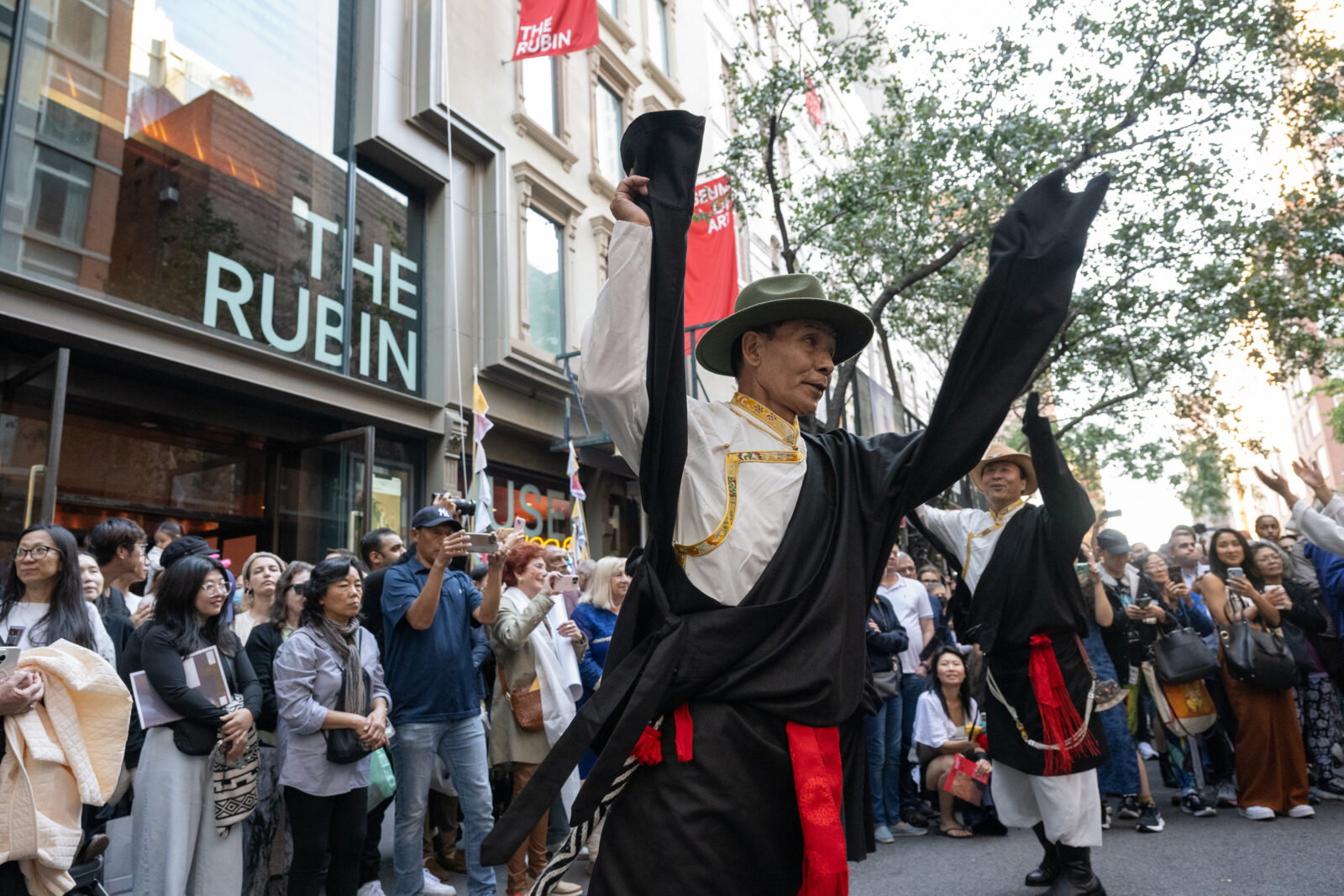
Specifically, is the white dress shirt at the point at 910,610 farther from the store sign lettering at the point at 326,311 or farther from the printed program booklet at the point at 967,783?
the store sign lettering at the point at 326,311

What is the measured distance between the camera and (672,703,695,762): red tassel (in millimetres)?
1946

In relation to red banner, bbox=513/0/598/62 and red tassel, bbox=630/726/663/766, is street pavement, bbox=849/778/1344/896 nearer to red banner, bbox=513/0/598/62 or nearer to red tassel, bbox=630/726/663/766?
red tassel, bbox=630/726/663/766

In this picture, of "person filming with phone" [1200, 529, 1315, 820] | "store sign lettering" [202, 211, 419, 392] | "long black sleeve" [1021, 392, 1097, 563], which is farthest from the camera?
"store sign lettering" [202, 211, 419, 392]

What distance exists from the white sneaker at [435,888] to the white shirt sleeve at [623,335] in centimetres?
448

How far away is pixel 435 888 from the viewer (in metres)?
5.53

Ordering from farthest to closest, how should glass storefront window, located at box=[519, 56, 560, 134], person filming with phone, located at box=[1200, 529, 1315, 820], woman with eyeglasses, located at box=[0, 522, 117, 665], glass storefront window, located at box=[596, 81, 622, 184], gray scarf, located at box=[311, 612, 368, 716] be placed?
glass storefront window, located at box=[596, 81, 622, 184], glass storefront window, located at box=[519, 56, 560, 134], person filming with phone, located at box=[1200, 529, 1315, 820], gray scarf, located at box=[311, 612, 368, 716], woman with eyeglasses, located at box=[0, 522, 117, 665]

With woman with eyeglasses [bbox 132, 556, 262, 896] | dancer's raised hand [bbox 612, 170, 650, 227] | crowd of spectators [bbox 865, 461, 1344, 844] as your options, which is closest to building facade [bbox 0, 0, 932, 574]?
woman with eyeglasses [bbox 132, 556, 262, 896]

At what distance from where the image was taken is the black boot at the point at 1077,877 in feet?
14.8

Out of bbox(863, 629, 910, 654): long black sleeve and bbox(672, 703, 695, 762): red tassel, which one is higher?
bbox(863, 629, 910, 654): long black sleeve

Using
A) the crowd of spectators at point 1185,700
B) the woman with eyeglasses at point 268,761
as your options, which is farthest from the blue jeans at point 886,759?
the woman with eyeglasses at point 268,761

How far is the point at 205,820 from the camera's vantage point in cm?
456

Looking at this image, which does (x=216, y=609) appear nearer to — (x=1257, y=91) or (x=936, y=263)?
(x=936, y=263)

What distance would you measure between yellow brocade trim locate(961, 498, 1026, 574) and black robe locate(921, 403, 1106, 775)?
0.29ft

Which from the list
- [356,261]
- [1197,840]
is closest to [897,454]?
[1197,840]
